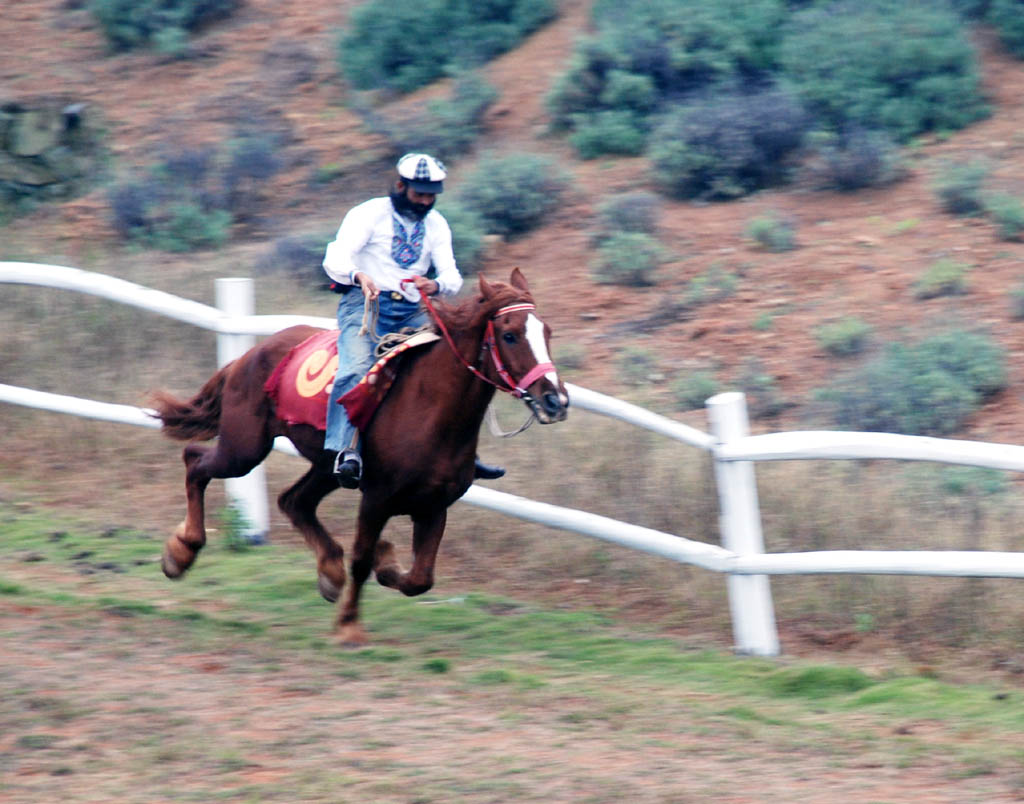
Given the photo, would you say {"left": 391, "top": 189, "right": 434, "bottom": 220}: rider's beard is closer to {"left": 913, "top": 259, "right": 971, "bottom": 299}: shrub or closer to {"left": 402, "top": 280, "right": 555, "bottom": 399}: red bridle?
{"left": 402, "top": 280, "right": 555, "bottom": 399}: red bridle

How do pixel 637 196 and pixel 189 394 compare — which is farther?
pixel 637 196

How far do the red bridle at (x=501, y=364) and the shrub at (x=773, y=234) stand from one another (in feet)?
23.8

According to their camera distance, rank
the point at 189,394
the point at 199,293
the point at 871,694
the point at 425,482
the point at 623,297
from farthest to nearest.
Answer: the point at 623,297 → the point at 199,293 → the point at 189,394 → the point at 425,482 → the point at 871,694

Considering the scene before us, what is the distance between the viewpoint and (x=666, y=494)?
749 centimetres

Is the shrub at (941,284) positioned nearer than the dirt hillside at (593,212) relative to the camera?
No

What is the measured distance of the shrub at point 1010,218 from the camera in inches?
487

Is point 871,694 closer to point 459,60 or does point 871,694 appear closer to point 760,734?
point 760,734

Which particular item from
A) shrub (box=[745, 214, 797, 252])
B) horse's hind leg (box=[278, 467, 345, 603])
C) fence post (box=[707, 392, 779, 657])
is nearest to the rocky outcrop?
shrub (box=[745, 214, 797, 252])

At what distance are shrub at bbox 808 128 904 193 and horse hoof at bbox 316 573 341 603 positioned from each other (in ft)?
28.4

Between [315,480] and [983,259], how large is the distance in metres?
7.41

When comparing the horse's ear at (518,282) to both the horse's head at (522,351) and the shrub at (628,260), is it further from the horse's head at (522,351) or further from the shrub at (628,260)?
the shrub at (628,260)

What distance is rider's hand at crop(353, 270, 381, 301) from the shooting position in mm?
6535

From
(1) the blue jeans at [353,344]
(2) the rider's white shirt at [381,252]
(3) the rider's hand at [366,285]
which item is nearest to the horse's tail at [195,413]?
(1) the blue jeans at [353,344]

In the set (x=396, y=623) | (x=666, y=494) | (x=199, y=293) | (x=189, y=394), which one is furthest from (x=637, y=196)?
(x=396, y=623)
